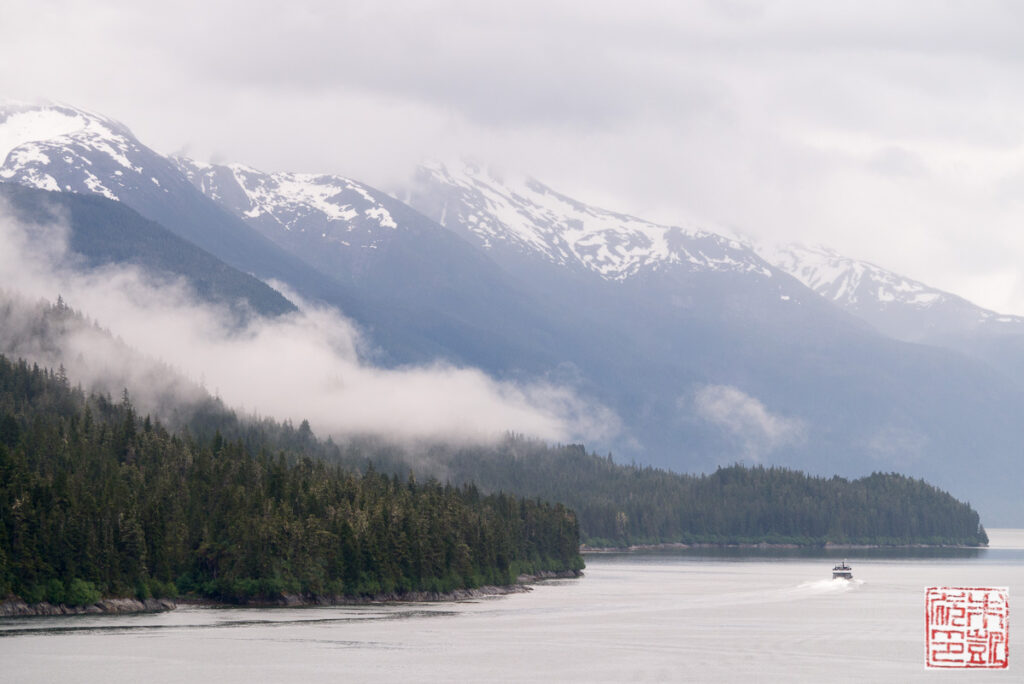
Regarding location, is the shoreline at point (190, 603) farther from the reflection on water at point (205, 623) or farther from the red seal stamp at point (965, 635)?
the red seal stamp at point (965, 635)

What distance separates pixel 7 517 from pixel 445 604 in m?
55.5

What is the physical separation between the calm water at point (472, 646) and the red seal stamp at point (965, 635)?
176 centimetres

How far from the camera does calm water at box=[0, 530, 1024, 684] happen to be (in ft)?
387

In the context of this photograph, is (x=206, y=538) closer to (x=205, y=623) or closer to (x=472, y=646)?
(x=205, y=623)

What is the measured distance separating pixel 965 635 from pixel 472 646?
41.2m

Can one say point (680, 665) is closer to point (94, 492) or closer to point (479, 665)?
point (479, 665)

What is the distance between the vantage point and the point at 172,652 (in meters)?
128

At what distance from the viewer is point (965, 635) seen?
5261 inches

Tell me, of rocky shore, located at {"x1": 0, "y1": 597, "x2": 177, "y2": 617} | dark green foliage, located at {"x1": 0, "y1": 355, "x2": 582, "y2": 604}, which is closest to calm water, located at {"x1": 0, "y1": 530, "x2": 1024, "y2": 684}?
rocky shore, located at {"x1": 0, "y1": 597, "x2": 177, "y2": 617}

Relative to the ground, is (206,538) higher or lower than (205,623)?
higher

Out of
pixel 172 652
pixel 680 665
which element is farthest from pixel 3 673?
pixel 680 665

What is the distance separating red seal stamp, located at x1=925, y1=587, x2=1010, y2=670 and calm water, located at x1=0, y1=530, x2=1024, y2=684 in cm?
176

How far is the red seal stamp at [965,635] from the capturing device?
12725cm

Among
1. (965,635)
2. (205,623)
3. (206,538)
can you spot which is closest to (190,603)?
(206,538)
